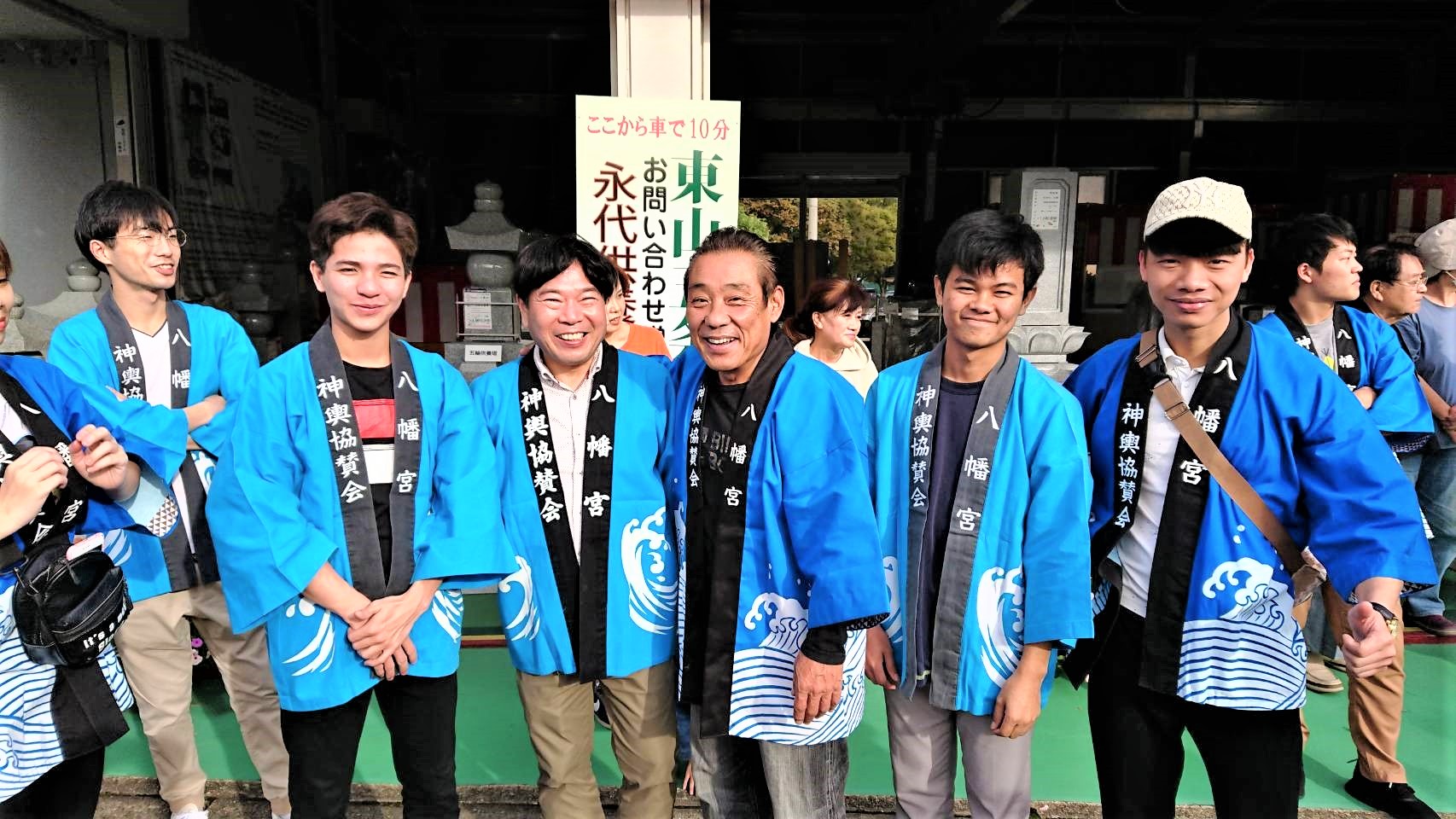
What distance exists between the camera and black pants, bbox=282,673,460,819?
2.01 m

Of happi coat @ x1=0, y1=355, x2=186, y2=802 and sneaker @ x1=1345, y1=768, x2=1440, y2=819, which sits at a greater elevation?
happi coat @ x1=0, y1=355, x2=186, y2=802

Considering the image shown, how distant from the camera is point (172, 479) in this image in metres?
2.54

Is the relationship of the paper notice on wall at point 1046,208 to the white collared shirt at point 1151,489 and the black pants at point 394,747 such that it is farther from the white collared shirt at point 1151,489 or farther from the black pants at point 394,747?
the black pants at point 394,747

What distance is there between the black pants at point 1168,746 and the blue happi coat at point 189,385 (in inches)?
98.0

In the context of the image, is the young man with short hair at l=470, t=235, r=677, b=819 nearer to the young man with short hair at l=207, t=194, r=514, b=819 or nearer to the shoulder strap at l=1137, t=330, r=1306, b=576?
the young man with short hair at l=207, t=194, r=514, b=819

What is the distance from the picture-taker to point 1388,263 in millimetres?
3730

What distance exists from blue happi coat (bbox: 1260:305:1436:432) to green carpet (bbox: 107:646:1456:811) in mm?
1254

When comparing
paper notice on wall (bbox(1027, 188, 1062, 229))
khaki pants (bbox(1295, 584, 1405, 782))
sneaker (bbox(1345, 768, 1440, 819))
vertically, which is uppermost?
paper notice on wall (bbox(1027, 188, 1062, 229))

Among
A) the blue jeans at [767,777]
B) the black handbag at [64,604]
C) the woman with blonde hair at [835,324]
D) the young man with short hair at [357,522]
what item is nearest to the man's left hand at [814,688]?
the blue jeans at [767,777]

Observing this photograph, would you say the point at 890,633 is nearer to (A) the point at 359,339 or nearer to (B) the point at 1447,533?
(A) the point at 359,339

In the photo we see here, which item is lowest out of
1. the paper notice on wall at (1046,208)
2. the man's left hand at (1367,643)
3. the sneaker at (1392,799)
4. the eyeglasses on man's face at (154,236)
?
the sneaker at (1392,799)

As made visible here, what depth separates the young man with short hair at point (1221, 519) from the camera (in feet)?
5.69

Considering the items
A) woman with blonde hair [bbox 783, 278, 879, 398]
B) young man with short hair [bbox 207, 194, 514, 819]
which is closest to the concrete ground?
young man with short hair [bbox 207, 194, 514, 819]

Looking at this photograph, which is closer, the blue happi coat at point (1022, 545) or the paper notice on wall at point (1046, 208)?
the blue happi coat at point (1022, 545)
